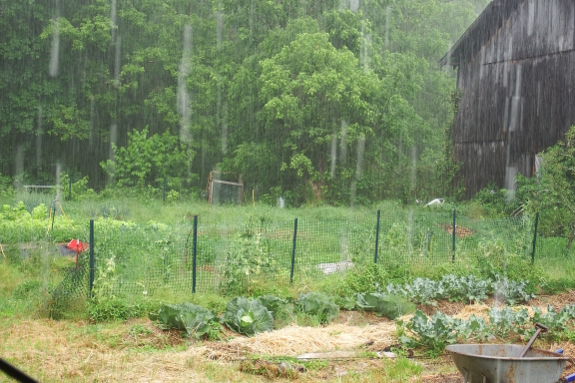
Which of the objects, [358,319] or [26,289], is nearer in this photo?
[358,319]

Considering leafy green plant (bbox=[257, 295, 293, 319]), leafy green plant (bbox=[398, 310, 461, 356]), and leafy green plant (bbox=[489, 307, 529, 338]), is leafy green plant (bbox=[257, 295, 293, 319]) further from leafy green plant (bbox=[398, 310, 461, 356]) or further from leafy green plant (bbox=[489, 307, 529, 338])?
leafy green plant (bbox=[489, 307, 529, 338])

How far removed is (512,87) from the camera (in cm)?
2197

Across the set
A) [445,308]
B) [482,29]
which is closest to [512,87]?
[482,29]

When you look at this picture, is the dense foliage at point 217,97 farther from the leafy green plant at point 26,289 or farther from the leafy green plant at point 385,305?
the leafy green plant at point 26,289

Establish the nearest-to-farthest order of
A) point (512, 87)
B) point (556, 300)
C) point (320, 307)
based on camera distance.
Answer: point (320, 307), point (556, 300), point (512, 87)

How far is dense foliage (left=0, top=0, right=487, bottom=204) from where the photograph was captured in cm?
2705

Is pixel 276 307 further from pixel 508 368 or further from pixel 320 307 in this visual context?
pixel 508 368

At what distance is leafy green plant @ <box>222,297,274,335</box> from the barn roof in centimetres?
1742

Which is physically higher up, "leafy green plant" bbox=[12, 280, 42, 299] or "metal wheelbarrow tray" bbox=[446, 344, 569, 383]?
"metal wheelbarrow tray" bbox=[446, 344, 569, 383]

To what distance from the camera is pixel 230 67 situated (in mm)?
31547

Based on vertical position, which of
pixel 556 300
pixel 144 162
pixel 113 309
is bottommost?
pixel 556 300

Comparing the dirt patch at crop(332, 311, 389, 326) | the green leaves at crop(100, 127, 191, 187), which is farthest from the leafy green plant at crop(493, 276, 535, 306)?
the green leaves at crop(100, 127, 191, 187)

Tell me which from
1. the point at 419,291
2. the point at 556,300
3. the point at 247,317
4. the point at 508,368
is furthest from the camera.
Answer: the point at 556,300

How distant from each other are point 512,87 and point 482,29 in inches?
97.4
